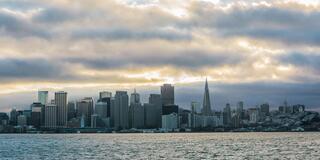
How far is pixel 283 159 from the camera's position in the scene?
108m

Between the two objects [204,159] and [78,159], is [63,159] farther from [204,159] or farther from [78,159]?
[204,159]

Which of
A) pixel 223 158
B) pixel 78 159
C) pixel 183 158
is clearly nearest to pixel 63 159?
pixel 78 159

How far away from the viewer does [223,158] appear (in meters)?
114

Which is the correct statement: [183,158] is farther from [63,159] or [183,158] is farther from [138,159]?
[63,159]

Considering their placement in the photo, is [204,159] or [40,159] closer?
[204,159]

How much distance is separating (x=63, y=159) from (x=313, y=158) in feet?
160

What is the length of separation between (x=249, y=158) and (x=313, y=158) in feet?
38.5

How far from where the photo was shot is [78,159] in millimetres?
117750

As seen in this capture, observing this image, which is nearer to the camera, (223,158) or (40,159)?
(223,158)

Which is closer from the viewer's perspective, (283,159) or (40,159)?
(283,159)

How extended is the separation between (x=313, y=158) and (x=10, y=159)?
6188 centimetres

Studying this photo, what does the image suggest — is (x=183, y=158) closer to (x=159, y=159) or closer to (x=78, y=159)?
(x=159, y=159)

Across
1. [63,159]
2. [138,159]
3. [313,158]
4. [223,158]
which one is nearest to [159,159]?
[138,159]

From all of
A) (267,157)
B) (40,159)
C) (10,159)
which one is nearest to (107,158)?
(40,159)
